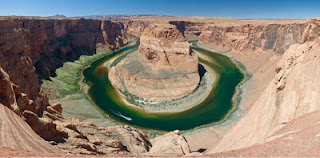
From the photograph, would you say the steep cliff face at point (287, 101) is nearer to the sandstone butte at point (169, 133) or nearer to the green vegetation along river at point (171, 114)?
the sandstone butte at point (169, 133)

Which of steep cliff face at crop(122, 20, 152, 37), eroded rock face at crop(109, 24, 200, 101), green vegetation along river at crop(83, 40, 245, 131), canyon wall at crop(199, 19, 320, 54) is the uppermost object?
steep cliff face at crop(122, 20, 152, 37)

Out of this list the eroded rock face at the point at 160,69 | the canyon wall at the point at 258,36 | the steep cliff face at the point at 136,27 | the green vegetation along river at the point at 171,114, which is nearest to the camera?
the green vegetation along river at the point at 171,114

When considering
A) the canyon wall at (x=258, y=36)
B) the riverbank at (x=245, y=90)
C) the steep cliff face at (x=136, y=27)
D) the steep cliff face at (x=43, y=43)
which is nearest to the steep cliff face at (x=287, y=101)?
the riverbank at (x=245, y=90)

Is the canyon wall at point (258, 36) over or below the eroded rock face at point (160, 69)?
over

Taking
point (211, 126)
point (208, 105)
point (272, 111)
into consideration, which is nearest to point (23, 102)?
point (272, 111)

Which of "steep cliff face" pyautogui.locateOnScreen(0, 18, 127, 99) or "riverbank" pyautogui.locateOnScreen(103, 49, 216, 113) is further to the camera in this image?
"riverbank" pyautogui.locateOnScreen(103, 49, 216, 113)

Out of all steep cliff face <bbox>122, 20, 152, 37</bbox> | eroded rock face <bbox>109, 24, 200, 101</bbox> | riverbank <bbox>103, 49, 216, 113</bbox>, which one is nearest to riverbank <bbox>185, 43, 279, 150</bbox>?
riverbank <bbox>103, 49, 216, 113</bbox>

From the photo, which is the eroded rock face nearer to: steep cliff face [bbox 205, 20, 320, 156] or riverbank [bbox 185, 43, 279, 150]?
riverbank [bbox 185, 43, 279, 150]
